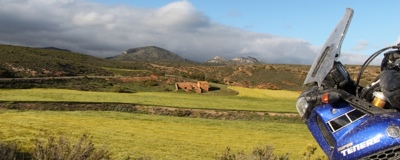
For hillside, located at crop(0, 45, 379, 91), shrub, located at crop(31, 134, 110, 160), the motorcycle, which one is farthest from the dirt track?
the motorcycle

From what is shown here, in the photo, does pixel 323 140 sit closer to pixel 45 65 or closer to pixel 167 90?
pixel 167 90

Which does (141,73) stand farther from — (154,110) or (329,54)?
(329,54)

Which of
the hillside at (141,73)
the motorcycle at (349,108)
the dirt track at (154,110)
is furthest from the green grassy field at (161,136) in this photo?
the hillside at (141,73)

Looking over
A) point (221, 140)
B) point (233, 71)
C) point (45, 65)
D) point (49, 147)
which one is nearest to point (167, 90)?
point (45, 65)

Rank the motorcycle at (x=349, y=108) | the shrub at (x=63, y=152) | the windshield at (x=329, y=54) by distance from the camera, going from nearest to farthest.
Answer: the motorcycle at (x=349, y=108) < the windshield at (x=329, y=54) < the shrub at (x=63, y=152)

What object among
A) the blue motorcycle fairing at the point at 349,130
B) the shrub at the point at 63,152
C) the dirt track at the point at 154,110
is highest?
the blue motorcycle fairing at the point at 349,130

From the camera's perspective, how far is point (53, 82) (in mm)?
45719

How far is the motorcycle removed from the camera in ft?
11.8

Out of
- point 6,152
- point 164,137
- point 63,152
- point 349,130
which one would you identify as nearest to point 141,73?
point 164,137

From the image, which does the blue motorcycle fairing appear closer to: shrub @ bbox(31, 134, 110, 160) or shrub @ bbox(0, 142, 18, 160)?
shrub @ bbox(31, 134, 110, 160)

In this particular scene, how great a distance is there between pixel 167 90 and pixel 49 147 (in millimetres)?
44049

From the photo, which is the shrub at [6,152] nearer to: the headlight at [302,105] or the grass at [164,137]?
the grass at [164,137]

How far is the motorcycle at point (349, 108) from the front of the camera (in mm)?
3592

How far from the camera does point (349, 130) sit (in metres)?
3.80
